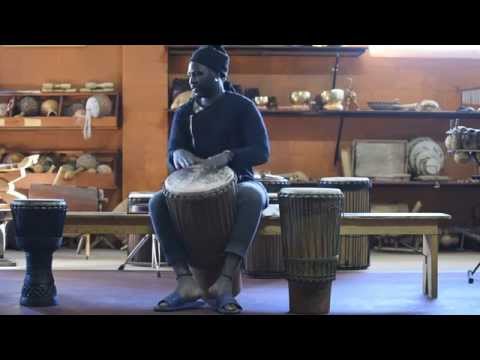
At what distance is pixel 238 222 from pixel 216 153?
1.64 feet

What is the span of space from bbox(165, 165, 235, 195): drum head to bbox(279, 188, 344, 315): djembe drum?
0.30m

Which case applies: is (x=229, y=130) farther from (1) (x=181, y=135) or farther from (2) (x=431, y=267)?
(2) (x=431, y=267)

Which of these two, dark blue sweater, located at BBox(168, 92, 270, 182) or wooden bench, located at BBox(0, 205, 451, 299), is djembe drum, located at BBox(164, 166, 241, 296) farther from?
wooden bench, located at BBox(0, 205, 451, 299)

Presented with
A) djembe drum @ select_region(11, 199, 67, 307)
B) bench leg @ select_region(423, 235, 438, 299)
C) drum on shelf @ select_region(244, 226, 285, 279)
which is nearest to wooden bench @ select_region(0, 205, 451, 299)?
bench leg @ select_region(423, 235, 438, 299)

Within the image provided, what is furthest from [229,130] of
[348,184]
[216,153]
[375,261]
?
[375,261]

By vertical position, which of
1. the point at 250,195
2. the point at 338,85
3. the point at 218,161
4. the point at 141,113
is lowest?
the point at 250,195

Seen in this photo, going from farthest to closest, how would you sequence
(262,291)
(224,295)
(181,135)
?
(262,291) → (181,135) → (224,295)

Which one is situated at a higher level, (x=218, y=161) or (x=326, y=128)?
(x=326, y=128)

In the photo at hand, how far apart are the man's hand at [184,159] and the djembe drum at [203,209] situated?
47mm

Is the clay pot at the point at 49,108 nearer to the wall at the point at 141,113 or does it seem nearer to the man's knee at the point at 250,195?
the wall at the point at 141,113

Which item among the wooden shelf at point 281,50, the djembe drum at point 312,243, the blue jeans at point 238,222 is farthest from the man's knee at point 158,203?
the wooden shelf at point 281,50

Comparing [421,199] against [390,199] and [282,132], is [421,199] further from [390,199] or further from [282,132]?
[282,132]

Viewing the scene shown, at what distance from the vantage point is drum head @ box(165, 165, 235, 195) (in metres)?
3.68

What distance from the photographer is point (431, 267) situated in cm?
427
